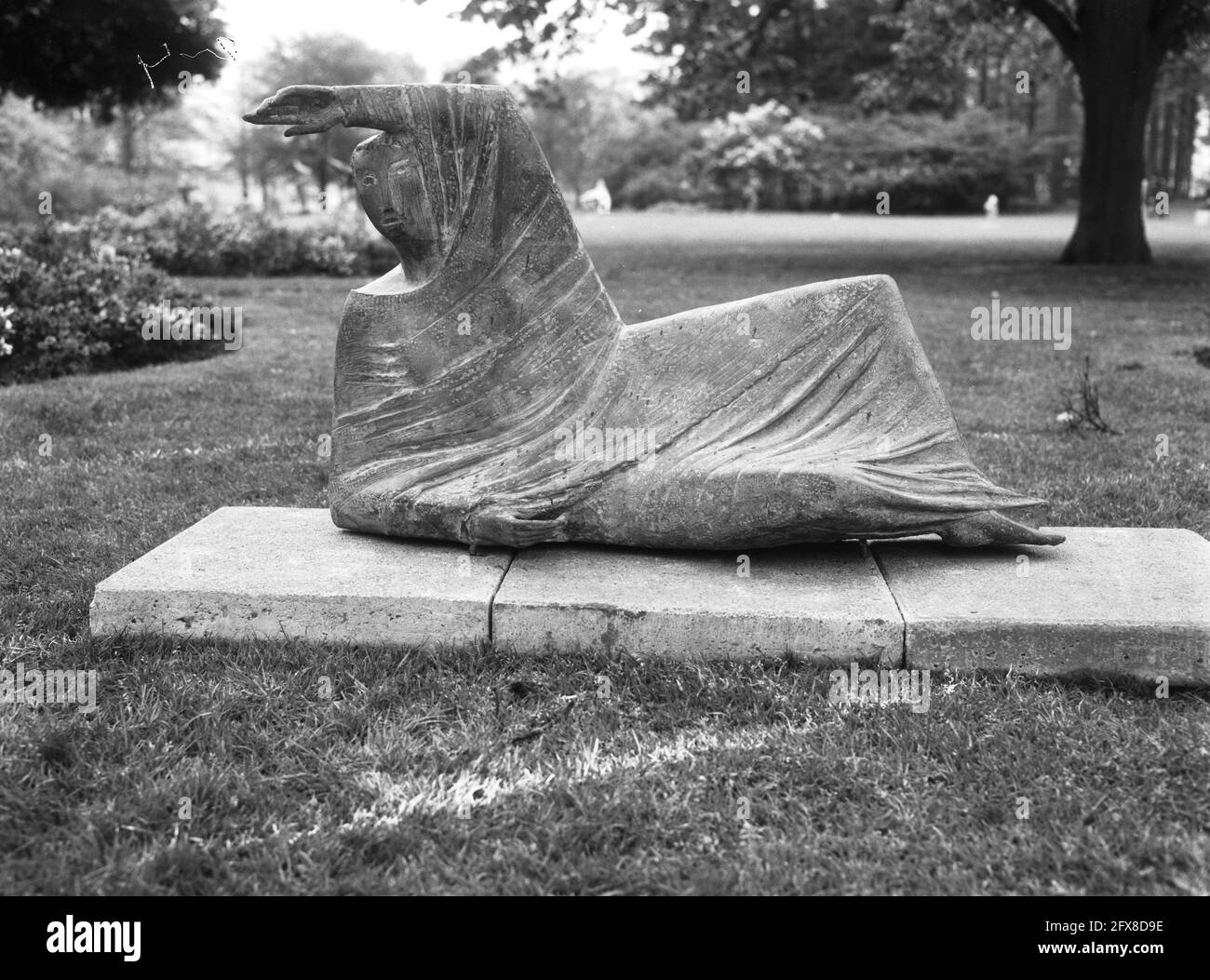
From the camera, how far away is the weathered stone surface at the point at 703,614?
147 inches

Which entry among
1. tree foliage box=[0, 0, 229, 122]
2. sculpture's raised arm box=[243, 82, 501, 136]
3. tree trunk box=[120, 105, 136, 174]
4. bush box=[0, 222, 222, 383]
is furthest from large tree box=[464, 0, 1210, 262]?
tree trunk box=[120, 105, 136, 174]

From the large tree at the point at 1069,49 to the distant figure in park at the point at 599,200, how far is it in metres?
14.9

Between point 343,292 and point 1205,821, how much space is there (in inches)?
510

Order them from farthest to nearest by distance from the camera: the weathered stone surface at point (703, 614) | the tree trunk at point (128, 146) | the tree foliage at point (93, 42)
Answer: the tree trunk at point (128, 146)
the tree foliage at point (93, 42)
the weathered stone surface at point (703, 614)

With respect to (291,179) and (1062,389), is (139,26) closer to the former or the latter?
(1062,389)

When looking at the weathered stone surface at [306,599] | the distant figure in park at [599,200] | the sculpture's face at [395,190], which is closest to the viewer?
the weathered stone surface at [306,599]

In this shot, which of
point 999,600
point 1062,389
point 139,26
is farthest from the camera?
point 139,26

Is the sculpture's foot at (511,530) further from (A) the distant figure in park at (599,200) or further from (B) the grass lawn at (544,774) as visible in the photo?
(A) the distant figure in park at (599,200)

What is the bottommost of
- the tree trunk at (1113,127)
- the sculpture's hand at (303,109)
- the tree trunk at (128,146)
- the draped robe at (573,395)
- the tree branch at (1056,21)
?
the draped robe at (573,395)

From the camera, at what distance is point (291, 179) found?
48250 mm

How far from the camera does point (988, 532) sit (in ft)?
13.7

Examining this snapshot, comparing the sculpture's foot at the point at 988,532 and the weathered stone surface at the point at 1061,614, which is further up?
the sculpture's foot at the point at 988,532

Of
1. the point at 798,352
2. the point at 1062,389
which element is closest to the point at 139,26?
the point at 1062,389

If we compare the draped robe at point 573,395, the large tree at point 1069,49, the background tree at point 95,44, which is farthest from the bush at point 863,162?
the draped robe at point 573,395
